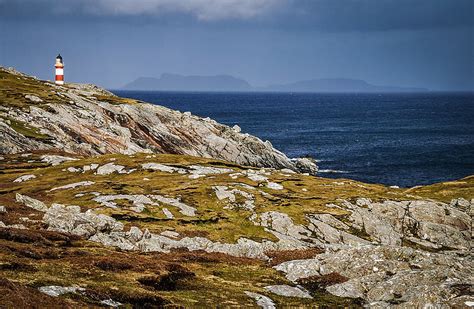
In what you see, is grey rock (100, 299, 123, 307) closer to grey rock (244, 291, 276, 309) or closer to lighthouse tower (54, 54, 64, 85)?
grey rock (244, 291, 276, 309)

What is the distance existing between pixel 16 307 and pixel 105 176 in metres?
57.2

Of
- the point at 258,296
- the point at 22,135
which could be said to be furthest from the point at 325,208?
the point at 22,135

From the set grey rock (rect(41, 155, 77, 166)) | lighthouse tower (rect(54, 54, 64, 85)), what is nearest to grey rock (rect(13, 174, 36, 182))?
grey rock (rect(41, 155, 77, 166))

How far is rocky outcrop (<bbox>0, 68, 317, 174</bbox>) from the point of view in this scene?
352 ft

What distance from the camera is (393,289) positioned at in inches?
1334

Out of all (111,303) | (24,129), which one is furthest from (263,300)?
(24,129)

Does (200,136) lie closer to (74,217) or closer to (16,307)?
(74,217)

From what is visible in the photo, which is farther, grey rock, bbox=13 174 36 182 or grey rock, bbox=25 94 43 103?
grey rock, bbox=25 94 43 103

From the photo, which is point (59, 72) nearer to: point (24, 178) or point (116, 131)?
point (116, 131)

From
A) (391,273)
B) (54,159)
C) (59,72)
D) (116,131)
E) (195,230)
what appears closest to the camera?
(391,273)

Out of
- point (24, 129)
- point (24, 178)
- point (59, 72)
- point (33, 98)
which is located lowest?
point (24, 178)

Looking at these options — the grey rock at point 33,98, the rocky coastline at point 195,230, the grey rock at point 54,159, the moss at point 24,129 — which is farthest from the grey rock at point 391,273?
the grey rock at point 33,98

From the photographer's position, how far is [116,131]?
4717 inches

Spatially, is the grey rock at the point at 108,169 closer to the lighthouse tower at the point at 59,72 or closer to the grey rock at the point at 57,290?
the grey rock at the point at 57,290
